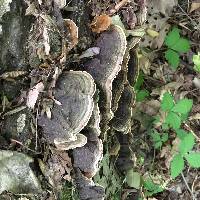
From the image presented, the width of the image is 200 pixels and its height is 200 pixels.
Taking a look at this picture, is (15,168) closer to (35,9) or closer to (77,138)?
(77,138)

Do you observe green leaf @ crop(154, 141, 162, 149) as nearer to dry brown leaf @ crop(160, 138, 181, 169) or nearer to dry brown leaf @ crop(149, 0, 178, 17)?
dry brown leaf @ crop(160, 138, 181, 169)

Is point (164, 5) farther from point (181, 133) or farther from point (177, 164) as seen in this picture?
point (177, 164)

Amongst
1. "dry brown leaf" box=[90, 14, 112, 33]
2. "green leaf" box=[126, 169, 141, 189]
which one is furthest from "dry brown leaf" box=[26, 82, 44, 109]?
"green leaf" box=[126, 169, 141, 189]

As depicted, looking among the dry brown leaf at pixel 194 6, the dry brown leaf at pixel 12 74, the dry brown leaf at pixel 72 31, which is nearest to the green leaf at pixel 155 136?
the dry brown leaf at pixel 194 6

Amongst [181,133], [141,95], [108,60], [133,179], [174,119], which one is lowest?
[133,179]

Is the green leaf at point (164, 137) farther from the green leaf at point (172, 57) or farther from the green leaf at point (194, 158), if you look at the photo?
the green leaf at point (172, 57)

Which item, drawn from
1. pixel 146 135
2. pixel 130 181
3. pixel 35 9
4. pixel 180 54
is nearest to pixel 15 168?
pixel 35 9

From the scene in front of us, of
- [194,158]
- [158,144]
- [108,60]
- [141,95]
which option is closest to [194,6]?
[141,95]
